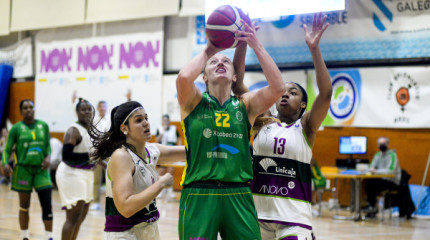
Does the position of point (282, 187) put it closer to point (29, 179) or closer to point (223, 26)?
point (223, 26)

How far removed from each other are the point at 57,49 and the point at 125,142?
50.4 feet

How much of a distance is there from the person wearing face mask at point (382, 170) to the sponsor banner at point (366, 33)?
2.15 m

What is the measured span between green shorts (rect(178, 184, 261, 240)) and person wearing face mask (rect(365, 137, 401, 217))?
8.49m

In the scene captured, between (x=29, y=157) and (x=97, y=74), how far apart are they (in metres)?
10.1

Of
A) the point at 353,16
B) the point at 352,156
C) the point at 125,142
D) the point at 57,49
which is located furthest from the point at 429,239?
the point at 57,49

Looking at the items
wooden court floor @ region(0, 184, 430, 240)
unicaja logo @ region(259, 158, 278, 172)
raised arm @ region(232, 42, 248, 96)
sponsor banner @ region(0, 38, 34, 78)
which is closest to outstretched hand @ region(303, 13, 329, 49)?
raised arm @ region(232, 42, 248, 96)

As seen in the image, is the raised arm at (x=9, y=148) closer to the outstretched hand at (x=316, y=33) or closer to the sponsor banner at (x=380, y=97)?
the outstretched hand at (x=316, y=33)

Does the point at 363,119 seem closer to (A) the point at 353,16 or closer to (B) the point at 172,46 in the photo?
(A) the point at 353,16

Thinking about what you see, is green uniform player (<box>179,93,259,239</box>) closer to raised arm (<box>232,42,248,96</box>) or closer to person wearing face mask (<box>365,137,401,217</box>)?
raised arm (<box>232,42,248,96</box>)

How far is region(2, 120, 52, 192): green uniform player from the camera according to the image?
23.8 feet

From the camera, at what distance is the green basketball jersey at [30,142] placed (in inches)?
287

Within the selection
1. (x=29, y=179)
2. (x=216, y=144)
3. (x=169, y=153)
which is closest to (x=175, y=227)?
(x=29, y=179)

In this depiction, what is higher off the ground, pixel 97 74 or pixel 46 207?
pixel 97 74

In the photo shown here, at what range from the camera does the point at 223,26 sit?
11.1 feet
